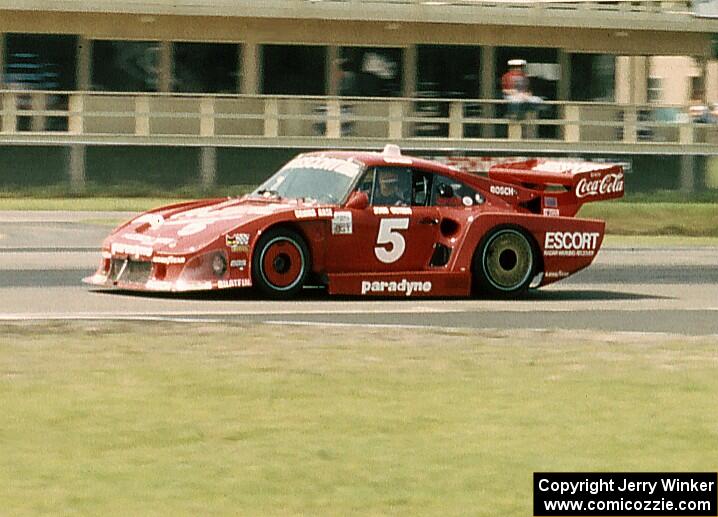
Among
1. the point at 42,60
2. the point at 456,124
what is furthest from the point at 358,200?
the point at 42,60

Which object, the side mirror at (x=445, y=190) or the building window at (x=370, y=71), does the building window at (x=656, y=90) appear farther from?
the side mirror at (x=445, y=190)

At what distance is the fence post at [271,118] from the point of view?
34688mm

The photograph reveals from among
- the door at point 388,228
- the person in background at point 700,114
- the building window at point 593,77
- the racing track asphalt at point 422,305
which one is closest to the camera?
the racing track asphalt at point 422,305

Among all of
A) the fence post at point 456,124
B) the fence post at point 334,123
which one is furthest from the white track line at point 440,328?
the fence post at point 456,124

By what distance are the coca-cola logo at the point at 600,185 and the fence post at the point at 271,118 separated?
1858cm

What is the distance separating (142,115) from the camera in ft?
112

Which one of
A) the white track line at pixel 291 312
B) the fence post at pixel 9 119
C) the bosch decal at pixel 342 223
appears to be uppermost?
the fence post at pixel 9 119

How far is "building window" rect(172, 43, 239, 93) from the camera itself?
A: 120 feet

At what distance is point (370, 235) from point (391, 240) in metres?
0.22

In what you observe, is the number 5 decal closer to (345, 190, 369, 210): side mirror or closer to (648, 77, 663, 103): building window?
(345, 190, 369, 210): side mirror

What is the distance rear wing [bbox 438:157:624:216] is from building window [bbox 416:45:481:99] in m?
21.7

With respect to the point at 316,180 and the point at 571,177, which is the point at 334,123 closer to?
the point at 571,177

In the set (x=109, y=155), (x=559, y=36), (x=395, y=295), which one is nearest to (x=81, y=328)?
(x=395, y=295)

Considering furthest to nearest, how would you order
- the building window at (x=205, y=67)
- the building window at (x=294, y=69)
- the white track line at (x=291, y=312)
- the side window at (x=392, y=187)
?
the building window at (x=294, y=69)
the building window at (x=205, y=67)
the side window at (x=392, y=187)
the white track line at (x=291, y=312)
